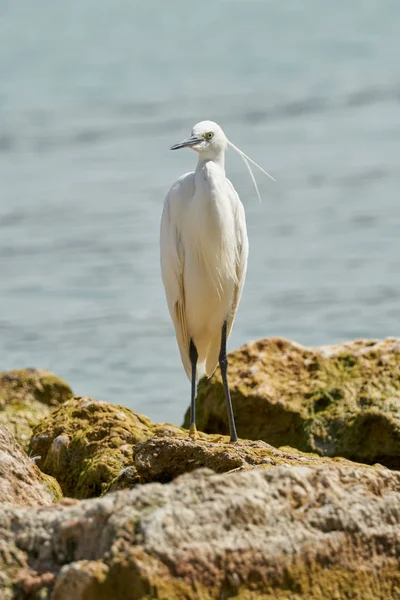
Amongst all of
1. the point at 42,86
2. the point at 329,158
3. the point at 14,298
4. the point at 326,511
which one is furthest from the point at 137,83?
the point at 326,511

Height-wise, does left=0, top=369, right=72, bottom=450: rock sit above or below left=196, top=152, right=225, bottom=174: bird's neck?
below

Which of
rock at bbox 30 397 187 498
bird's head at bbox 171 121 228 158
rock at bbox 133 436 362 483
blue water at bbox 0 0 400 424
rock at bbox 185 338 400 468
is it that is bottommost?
rock at bbox 133 436 362 483

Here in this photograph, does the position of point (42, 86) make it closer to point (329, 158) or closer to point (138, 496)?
point (329, 158)

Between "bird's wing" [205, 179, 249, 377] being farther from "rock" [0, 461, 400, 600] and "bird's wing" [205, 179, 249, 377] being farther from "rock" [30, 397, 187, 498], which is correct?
"rock" [0, 461, 400, 600]


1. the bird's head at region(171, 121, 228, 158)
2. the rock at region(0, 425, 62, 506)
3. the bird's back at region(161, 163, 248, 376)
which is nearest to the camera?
the rock at region(0, 425, 62, 506)

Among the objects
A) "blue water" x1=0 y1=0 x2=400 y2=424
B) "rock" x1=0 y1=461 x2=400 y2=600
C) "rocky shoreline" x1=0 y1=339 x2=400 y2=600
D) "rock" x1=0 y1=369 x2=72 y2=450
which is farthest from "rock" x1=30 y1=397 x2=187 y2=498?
"blue water" x1=0 y1=0 x2=400 y2=424

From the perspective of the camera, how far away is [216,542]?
3.02 metres

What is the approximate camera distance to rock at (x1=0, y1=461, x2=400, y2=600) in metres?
2.94

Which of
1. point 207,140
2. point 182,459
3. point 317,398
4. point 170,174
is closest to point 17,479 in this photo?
point 182,459

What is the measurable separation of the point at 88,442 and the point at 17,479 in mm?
1420

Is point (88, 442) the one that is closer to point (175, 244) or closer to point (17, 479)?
point (17, 479)

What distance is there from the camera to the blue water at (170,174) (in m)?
12.9

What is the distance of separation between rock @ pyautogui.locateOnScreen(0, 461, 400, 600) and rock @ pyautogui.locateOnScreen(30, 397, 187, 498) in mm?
1924

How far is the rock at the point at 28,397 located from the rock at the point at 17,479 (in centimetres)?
241
